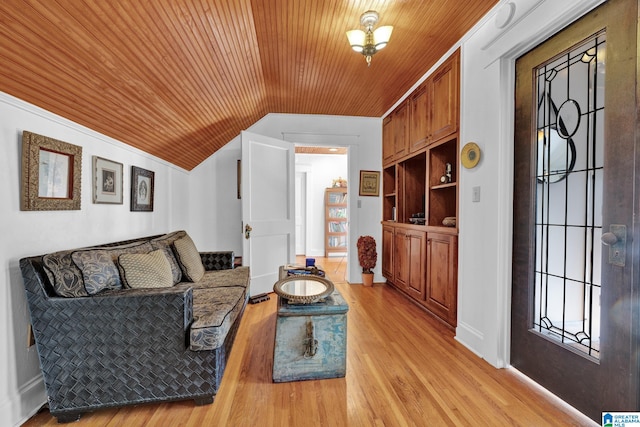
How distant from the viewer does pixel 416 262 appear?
305 cm

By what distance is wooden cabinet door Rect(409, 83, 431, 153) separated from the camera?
284 cm

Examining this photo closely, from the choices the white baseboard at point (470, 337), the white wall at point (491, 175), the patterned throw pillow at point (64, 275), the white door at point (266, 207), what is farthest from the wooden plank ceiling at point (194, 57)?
the white baseboard at point (470, 337)

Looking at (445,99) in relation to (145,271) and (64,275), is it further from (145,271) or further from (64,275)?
(64,275)

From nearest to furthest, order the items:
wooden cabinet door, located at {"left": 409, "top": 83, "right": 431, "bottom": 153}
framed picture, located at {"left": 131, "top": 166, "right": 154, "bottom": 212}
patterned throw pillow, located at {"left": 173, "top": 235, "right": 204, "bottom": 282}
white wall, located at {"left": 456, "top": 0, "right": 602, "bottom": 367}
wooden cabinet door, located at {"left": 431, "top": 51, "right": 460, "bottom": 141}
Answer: white wall, located at {"left": 456, "top": 0, "right": 602, "bottom": 367}
wooden cabinet door, located at {"left": 431, "top": 51, "right": 460, "bottom": 141}
patterned throw pillow, located at {"left": 173, "top": 235, "right": 204, "bottom": 282}
framed picture, located at {"left": 131, "top": 166, "right": 154, "bottom": 212}
wooden cabinet door, located at {"left": 409, "top": 83, "right": 431, "bottom": 153}

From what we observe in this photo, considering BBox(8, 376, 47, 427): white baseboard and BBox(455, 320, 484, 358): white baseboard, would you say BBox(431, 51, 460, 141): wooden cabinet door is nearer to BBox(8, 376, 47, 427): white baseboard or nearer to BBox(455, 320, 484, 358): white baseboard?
BBox(455, 320, 484, 358): white baseboard

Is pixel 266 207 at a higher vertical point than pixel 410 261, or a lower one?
higher

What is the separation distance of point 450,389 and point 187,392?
154 cm

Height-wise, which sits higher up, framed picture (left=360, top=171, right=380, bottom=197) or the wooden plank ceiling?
the wooden plank ceiling

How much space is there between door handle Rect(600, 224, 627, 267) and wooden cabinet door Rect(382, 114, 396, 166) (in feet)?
8.47

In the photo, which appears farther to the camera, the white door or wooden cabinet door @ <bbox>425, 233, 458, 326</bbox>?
the white door

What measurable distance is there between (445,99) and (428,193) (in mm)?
896

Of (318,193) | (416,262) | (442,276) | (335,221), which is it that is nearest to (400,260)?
(416,262)

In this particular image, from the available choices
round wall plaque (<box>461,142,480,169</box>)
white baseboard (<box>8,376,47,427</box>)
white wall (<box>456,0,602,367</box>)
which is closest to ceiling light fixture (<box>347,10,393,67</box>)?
white wall (<box>456,0,602,367</box>)

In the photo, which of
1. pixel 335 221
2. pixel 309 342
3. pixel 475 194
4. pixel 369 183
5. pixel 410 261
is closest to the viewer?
pixel 309 342
